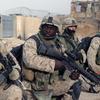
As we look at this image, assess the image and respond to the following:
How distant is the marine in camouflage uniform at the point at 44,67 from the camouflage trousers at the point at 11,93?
152mm

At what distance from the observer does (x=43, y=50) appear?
16.7 feet

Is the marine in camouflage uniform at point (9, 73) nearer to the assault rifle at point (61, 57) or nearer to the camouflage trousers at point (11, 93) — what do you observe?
the camouflage trousers at point (11, 93)

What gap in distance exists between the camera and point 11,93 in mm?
5211

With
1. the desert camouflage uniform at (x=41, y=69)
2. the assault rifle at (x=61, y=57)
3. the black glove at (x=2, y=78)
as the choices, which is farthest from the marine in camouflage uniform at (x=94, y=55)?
the black glove at (x=2, y=78)

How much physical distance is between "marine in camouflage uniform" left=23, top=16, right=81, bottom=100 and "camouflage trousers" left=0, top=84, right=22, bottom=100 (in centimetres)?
15

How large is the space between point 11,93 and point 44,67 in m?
0.58

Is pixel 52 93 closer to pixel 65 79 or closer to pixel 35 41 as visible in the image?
pixel 65 79

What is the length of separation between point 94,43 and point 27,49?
2533mm

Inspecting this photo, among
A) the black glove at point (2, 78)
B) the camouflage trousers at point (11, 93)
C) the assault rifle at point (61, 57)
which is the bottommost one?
the camouflage trousers at point (11, 93)

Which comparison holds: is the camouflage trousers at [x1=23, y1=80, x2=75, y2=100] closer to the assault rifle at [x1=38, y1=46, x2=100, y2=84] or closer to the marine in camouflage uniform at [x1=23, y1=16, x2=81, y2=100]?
the marine in camouflage uniform at [x1=23, y1=16, x2=81, y2=100]

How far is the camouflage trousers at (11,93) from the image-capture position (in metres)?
5.18

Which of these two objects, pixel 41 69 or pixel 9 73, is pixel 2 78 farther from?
pixel 41 69

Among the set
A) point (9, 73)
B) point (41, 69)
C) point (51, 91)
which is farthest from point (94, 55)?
point (41, 69)

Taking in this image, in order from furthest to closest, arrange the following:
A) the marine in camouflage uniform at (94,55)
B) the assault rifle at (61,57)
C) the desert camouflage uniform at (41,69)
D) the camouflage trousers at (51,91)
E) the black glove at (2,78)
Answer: the marine in camouflage uniform at (94,55), the black glove at (2,78), the camouflage trousers at (51,91), the assault rifle at (61,57), the desert camouflage uniform at (41,69)
